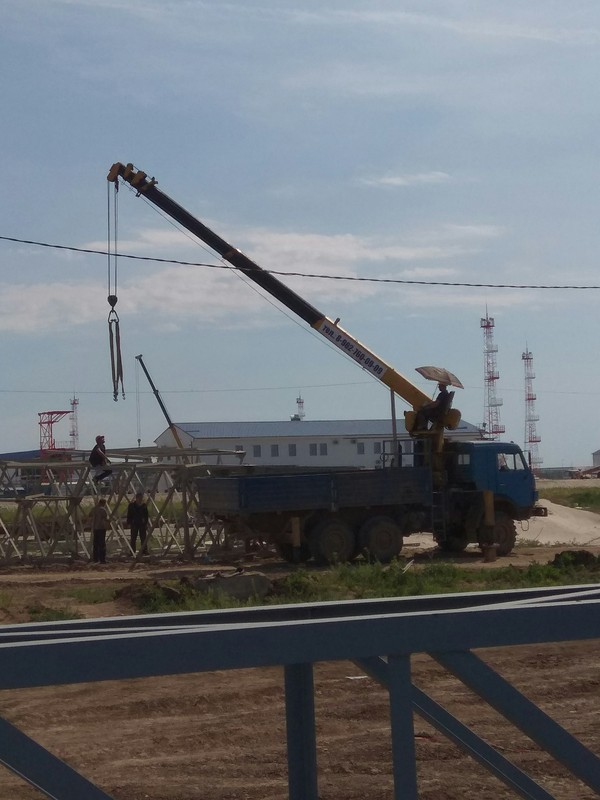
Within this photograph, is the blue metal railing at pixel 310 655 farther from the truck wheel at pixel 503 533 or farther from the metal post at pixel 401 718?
the truck wheel at pixel 503 533

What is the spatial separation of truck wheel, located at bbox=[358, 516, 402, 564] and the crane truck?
0.02 metres

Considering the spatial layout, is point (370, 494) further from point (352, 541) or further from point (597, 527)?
point (597, 527)

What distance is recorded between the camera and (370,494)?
23719mm

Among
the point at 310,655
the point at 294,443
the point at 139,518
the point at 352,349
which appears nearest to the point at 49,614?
the point at 139,518

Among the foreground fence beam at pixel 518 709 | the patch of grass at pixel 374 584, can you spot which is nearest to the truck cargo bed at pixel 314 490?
the patch of grass at pixel 374 584

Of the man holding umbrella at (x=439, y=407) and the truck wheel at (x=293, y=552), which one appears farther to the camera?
the man holding umbrella at (x=439, y=407)

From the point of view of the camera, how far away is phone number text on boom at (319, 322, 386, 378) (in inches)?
1030

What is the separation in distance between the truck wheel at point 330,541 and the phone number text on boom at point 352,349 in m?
4.53

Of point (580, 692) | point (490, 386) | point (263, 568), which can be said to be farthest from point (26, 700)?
point (490, 386)

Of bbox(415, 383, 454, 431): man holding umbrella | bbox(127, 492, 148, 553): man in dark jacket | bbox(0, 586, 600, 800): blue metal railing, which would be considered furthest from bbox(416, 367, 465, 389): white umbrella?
bbox(0, 586, 600, 800): blue metal railing

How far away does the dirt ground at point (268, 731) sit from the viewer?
20.9 feet

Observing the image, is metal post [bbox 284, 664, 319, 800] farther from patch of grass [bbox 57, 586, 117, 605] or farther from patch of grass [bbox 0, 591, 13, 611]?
patch of grass [bbox 57, 586, 117, 605]

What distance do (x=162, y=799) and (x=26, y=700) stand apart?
3.76 meters

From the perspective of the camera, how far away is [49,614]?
1468 cm
